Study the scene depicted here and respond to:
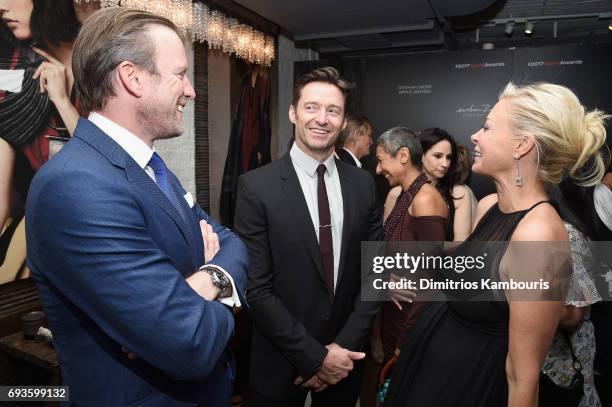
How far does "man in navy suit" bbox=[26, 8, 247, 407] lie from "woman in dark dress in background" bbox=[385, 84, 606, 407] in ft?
2.82

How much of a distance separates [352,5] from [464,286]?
141 inches

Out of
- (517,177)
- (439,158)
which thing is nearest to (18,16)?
(517,177)

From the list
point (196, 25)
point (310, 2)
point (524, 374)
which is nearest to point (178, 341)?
point (524, 374)

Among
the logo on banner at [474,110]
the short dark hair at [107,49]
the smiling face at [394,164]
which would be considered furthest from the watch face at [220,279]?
the logo on banner at [474,110]

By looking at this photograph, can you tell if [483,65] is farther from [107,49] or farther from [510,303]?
[107,49]

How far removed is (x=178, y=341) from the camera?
3.28ft

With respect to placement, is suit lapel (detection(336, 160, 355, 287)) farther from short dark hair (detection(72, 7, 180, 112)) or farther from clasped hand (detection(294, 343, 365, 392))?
short dark hair (detection(72, 7, 180, 112))

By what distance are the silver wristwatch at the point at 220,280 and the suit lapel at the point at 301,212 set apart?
0.75 metres

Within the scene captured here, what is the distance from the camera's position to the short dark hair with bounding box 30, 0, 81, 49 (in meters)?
2.49

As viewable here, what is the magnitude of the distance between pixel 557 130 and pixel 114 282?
1.55 m

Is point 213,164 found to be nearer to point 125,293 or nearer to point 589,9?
point 125,293

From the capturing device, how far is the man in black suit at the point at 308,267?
1963 mm

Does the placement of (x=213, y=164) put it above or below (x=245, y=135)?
below
